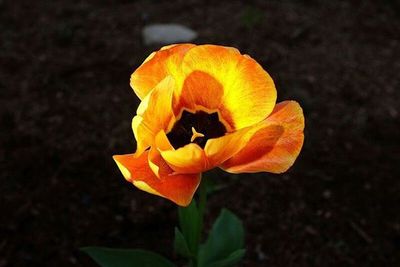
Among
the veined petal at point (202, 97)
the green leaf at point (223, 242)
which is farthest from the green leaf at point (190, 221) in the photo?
the veined petal at point (202, 97)

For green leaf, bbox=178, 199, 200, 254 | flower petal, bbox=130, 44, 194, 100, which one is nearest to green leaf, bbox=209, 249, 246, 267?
green leaf, bbox=178, 199, 200, 254

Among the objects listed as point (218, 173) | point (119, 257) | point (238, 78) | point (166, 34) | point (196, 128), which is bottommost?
point (218, 173)

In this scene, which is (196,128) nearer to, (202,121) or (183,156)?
(202,121)

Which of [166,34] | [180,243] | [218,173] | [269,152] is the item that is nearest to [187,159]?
[269,152]

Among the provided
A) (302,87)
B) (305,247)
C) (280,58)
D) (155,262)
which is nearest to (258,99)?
(155,262)

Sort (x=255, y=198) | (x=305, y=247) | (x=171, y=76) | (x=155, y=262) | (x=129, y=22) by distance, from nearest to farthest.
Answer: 1. (x=171, y=76)
2. (x=155, y=262)
3. (x=305, y=247)
4. (x=255, y=198)
5. (x=129, y=22)

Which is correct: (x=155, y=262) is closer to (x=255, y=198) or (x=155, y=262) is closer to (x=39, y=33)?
(x=255, y=198)
